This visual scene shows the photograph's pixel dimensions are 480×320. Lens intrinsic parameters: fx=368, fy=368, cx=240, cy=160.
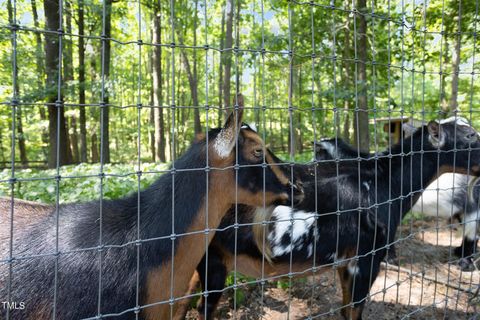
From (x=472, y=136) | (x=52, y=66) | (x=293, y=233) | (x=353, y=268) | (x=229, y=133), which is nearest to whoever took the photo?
(x=229, y=133)

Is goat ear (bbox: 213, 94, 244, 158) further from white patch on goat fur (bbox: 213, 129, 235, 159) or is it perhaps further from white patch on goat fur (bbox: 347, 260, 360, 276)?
white patch on goat fur (bbox: 347, 260, 360, 276)

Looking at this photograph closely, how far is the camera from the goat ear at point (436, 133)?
3.49 metres

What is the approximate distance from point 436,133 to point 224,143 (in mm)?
2416

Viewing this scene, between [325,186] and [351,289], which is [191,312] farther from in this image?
[325,186]

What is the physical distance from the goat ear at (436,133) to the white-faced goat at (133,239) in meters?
1.90

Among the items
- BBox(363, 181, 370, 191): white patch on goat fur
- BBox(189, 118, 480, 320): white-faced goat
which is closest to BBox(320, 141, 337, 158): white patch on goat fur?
BBox(189, 118, 480, 320): white-faced goat

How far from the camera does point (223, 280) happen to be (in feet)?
9.98

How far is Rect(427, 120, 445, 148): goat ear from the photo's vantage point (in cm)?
349

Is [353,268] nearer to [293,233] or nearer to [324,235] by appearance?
[324,235]

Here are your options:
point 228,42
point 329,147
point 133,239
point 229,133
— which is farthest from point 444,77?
point 228,42

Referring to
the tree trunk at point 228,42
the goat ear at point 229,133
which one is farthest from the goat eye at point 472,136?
the tree trunk at point 228,42

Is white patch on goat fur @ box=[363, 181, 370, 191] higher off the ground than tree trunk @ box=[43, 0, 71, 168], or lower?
lower

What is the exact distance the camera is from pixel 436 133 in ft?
11.6

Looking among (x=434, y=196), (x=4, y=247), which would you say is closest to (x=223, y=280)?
(x=4, y=247)
